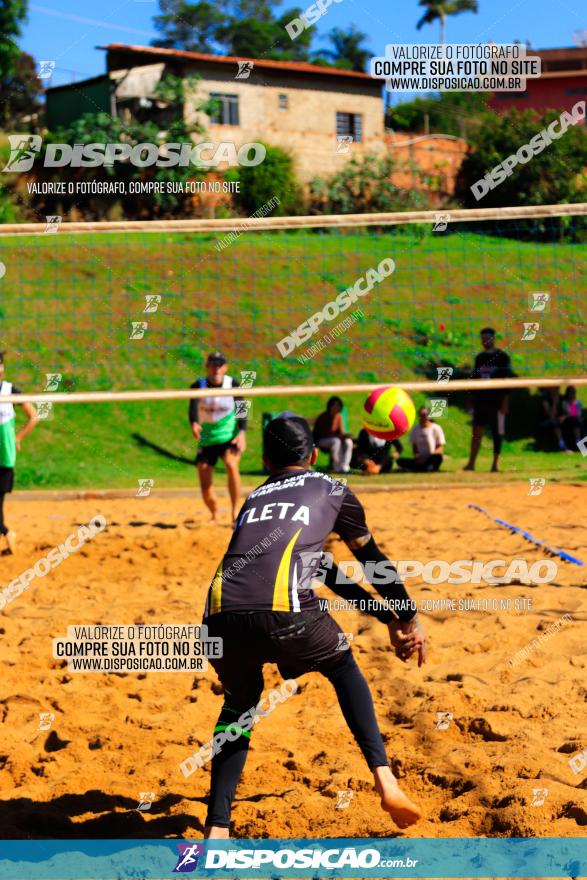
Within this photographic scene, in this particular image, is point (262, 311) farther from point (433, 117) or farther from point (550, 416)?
point (433, 117)

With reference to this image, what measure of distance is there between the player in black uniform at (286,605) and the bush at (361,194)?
27707 millimetres

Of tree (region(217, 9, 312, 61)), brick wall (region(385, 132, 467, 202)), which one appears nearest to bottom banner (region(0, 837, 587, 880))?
brick wall (region(385, 132, 467, 202))

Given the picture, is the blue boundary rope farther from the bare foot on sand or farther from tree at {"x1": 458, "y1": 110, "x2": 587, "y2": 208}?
tree at {"x1": 458, "y1": 110, "x2": 587, "y2": 208}

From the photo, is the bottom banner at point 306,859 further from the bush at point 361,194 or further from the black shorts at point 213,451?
the bush at point 361,194

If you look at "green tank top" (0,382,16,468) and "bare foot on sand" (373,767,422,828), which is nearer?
"bare foot on sand" (373,767,422,828)

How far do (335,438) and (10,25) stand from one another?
1048 inches

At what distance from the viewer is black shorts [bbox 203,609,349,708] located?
3725mm

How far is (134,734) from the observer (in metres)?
5.11

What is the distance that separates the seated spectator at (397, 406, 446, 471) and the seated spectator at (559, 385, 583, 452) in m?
3.01

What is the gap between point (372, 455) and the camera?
539 inches

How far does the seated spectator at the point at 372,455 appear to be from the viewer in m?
13.5

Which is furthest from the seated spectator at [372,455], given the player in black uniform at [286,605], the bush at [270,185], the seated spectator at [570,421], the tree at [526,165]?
the tree at [526,165]

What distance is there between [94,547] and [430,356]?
11.5 m

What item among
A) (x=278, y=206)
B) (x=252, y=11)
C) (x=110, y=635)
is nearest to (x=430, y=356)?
(x=278, y=206)
